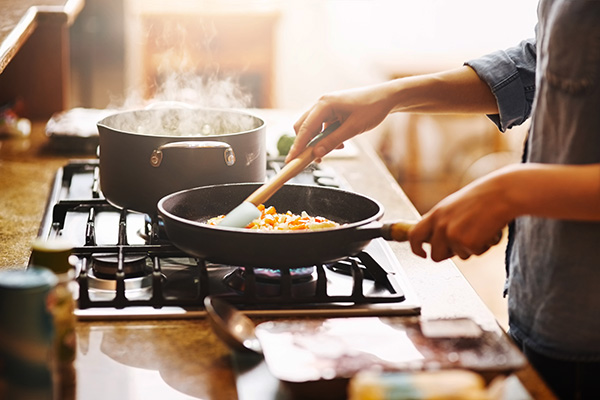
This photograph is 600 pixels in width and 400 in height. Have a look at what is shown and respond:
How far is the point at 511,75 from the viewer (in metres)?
1.38

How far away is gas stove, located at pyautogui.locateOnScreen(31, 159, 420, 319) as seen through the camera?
1131mm

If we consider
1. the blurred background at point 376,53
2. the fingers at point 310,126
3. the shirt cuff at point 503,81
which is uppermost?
the shirt cuff at point 503,81

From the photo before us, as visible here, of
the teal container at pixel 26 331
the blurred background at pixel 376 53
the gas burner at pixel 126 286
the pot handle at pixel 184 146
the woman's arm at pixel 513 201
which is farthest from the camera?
the blurred background at pixel 376 53

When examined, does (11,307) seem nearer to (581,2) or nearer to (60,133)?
(581,2)

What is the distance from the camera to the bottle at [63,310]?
0.84 metres

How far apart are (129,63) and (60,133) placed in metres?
2.86

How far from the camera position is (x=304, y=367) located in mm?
863

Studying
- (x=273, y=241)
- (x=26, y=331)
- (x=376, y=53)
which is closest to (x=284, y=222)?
(x=273, y=241)

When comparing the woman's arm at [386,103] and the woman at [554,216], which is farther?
the woman's arm at [386,103]

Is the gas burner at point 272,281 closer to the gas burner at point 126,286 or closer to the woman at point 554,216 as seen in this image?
the gas burner at point 126,286

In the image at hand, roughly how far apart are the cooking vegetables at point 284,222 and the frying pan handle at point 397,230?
0.53 feet

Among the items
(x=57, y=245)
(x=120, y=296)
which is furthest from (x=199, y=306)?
(x=57, y=245)

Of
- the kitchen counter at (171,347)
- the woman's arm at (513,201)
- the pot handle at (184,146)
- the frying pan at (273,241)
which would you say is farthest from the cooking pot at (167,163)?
the woman's arm at (513,201)

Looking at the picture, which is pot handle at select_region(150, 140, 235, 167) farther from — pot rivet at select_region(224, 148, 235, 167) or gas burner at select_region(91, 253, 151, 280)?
gas burner at select_region(91, 253, 151, 280)
